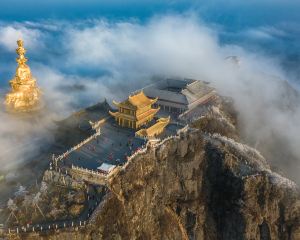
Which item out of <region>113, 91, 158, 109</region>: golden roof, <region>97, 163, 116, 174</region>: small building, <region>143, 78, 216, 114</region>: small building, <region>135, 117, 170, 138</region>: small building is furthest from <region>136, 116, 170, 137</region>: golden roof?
<region>97, 163, 116, 174</region>: small building

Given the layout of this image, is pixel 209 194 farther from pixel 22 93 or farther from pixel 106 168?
pixel 22 93

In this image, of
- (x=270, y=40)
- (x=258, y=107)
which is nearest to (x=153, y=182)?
(x=258, y=107)

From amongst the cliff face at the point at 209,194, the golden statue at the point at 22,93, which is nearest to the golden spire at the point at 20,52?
the golden statue at the point at 22,93

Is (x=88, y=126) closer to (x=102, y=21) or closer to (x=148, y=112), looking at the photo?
(x=148, y=112)

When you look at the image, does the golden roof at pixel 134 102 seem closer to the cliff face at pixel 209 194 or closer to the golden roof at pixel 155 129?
the golden roof at pixel 155 129

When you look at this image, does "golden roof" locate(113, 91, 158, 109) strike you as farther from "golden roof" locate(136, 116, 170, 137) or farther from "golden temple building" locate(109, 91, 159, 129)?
"golden roof" locate(136, 116, 170, 137)

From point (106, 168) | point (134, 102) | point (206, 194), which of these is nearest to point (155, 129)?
point (134, 102)
